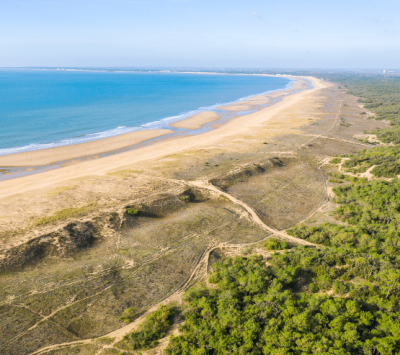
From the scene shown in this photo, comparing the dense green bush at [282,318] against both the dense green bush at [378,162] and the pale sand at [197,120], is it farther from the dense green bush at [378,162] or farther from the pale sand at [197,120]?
the pale sand at [197,120]

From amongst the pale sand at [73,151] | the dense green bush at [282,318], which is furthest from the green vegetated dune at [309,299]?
the pale sand at [73,151]

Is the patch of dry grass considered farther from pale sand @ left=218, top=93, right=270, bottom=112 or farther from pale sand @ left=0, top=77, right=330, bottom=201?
pale sand @ left=218, top=93, right=270, bottom=112

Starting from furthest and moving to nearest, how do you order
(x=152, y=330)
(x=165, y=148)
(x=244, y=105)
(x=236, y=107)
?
(x=244, y=105) < (x=236, y=107) < (x=165, y=148) < (x=152, y=330)

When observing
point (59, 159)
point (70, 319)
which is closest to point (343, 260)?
point (70, 319)

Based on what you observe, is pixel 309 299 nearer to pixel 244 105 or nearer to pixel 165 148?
pixel 165 148

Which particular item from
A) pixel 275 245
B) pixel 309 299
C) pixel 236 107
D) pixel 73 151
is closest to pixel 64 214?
pixel 275 245

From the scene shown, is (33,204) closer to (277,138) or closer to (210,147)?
(210,147)
